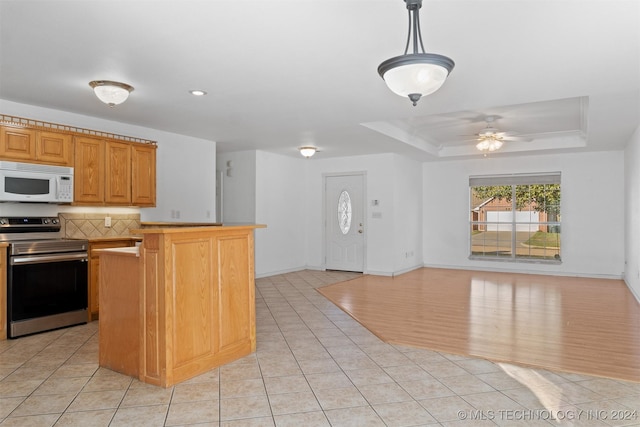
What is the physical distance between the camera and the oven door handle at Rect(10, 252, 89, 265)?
407 cm

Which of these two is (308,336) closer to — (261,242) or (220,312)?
(220,312)

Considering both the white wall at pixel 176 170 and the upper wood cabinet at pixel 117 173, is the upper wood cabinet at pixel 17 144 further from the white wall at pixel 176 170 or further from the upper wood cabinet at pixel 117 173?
the upper wood cabinet at pixel 117 173

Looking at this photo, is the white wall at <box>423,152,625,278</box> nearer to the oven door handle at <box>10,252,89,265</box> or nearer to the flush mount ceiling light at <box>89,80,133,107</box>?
the flush mount ceiling light at <box>89,80,133,107</box>

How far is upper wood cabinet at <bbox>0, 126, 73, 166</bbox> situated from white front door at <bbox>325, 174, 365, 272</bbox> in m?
5.19

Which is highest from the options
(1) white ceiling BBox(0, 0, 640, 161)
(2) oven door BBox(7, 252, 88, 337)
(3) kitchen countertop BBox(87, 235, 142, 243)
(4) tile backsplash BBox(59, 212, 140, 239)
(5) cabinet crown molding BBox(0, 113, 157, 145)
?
(1) white ceiling BBox(0, 0, 640, 161)

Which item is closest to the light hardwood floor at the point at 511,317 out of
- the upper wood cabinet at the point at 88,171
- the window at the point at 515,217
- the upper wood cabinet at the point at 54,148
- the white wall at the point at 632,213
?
the white wall at the point at 632,213

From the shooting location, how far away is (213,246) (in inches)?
131

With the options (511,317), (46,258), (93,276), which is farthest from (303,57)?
(511,317)

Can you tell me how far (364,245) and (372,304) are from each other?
2.90 metres

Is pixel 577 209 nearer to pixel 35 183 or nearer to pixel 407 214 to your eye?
pixel 407 214

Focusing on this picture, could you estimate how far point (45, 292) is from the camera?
14.1ft

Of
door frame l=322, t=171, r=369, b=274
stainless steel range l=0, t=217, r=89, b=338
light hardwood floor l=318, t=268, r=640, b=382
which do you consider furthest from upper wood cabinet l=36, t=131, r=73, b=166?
door frame l=322, t=171, r=369, b=274

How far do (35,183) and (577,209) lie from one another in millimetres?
8761

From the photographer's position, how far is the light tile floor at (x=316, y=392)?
2.51 meters
